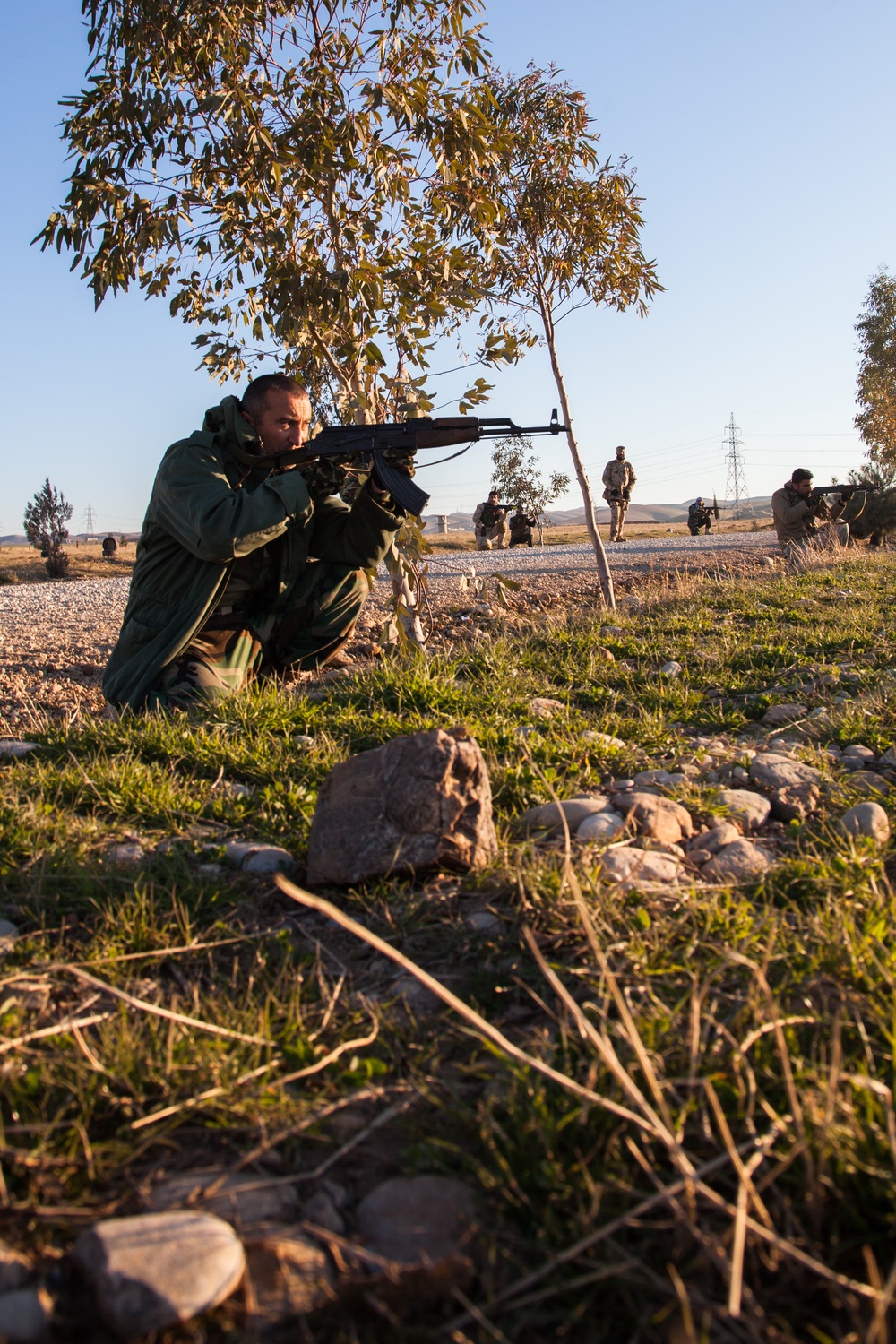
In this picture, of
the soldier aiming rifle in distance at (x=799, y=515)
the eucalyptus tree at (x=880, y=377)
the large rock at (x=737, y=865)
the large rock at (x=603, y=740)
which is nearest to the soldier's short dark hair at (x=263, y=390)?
the large rock at (x=603, y=740)

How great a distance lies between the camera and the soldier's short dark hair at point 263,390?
471 cm

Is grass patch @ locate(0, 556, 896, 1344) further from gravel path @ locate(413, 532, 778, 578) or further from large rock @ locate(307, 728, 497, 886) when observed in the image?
gravel path @ locate(413, 532, 778, 578)

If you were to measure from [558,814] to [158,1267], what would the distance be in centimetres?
176

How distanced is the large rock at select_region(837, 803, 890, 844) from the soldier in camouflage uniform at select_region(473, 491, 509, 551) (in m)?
19.1

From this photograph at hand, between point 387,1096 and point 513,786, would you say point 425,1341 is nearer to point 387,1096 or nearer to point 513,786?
point 387,1096

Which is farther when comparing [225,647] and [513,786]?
[225,647]

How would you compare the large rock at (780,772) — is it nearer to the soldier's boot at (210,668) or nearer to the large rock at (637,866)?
the large rock at (637,866)

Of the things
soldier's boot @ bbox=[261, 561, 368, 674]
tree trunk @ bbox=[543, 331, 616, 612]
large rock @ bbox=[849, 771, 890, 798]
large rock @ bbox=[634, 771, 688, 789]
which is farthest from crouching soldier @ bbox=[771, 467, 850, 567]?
large rock @ bbox=[634, 771, 688, 789]

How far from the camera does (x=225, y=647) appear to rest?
16.5 feet

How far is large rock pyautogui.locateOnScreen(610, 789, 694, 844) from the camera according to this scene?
2719 millimetres

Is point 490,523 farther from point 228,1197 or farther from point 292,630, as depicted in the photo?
point 228,1197

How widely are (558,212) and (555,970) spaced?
8.27m

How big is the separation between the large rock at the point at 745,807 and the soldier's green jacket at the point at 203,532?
2.43 meters

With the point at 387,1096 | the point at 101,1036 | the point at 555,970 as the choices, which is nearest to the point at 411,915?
the point at 555,970
